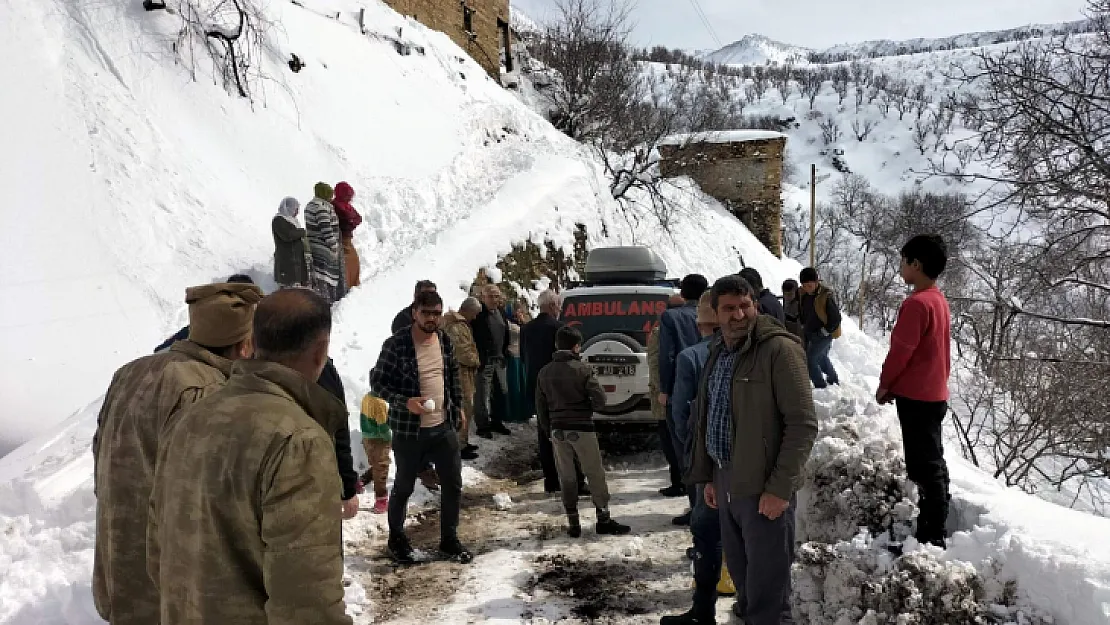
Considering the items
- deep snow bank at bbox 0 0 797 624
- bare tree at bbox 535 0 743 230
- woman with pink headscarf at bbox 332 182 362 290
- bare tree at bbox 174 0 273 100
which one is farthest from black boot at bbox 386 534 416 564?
bare tree at bbox 535 0 743 230

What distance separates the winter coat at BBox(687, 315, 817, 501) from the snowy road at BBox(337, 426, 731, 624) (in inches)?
56.7

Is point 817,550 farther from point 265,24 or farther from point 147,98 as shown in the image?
point 265,24

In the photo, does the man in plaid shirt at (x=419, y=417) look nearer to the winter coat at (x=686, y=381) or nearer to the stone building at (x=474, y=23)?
the winter coat at (x=686, y=381)

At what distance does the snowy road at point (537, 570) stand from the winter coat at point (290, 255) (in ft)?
12.1

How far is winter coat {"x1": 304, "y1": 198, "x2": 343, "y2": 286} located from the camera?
827cm

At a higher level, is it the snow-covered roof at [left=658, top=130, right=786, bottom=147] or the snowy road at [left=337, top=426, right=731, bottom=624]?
the snow-covered roof at [left=658, top=130, right=786, bottom=147]

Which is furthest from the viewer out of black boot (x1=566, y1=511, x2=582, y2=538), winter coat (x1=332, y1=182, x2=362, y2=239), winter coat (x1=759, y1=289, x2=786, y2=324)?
winter coat (x1=332, y1=182, x2=362, y2=239)

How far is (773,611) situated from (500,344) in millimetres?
5183

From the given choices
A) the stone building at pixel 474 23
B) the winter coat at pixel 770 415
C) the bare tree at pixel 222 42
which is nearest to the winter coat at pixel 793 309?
the winter coat at pixel 770 415

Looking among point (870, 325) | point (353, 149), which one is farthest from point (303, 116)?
point (870, 325)

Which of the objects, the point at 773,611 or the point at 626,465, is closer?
the point at 773,611

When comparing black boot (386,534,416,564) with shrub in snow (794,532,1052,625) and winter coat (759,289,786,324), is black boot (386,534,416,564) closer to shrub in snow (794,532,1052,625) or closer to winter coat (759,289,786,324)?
shrub in snow (794,532,1052,625)

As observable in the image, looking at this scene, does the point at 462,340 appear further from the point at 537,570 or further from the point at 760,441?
the point at 760,441

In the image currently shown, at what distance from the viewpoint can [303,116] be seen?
42.3ft
